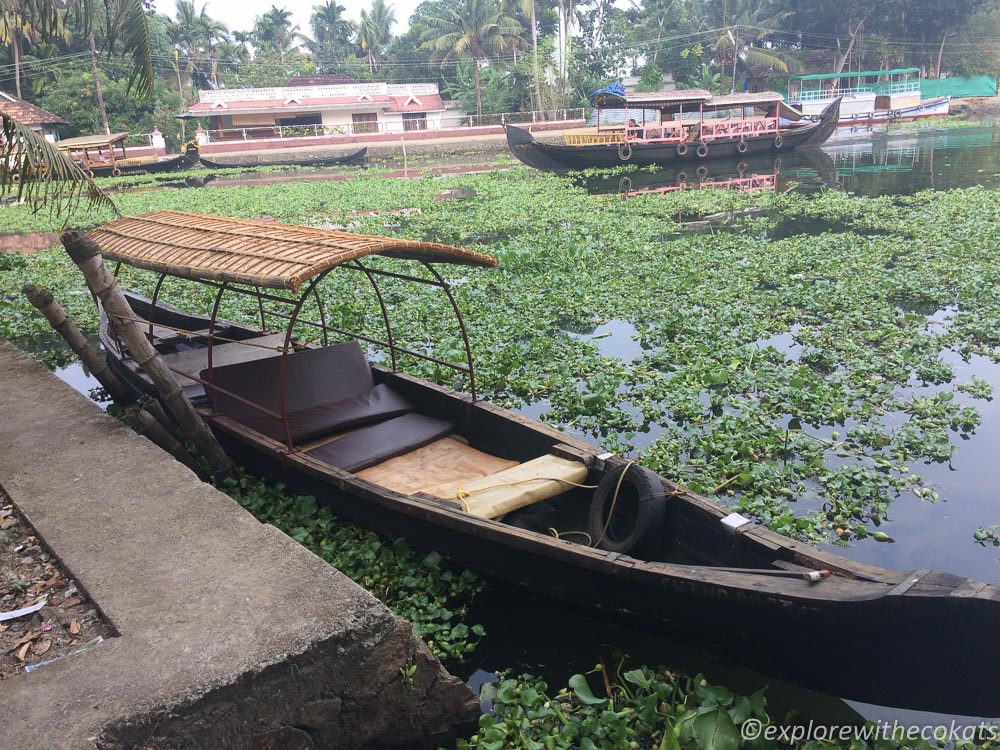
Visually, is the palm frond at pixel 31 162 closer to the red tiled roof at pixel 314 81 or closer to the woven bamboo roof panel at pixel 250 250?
the woven bamboo roof panel at pixel 250 250

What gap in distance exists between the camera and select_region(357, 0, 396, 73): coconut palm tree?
170ft

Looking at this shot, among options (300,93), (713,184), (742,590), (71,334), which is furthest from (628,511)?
(300,93)

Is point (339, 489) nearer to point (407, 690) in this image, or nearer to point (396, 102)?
point (407, 690)

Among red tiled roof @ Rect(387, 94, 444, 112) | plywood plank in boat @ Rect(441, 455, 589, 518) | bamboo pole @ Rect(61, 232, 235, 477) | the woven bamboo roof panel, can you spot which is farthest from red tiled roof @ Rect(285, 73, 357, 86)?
plywood plank in boat @ Rect(441, 455, 589, 518)

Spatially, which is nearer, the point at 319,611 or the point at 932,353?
the point at 319,611

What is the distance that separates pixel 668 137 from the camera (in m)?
26.2

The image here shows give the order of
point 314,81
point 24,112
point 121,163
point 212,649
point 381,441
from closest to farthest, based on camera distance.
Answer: point 212,649 → point 381,441 → point 24,112 → point 121,163 → point 314,81

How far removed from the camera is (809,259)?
1030 cm

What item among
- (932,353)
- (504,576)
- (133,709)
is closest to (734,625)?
(504,576)

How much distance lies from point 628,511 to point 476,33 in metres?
44.6

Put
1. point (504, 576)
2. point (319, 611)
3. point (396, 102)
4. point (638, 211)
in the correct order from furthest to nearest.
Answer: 1. point (396, 102)
2. point (638, 211)
3. point (504, 576)
4. point (319, 611)

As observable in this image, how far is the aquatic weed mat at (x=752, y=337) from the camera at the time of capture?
5.16 m

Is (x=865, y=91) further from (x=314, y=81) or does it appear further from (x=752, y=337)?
(x=752, y=337)

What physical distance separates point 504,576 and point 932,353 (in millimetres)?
4853
